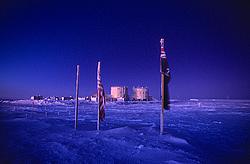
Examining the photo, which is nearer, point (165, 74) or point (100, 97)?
point (165, 74)

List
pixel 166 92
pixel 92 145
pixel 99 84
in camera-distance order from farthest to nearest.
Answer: pixel 99 84 → pixel 166 92 → pixel 92 145

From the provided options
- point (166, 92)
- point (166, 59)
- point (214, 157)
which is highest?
point (166, 59)

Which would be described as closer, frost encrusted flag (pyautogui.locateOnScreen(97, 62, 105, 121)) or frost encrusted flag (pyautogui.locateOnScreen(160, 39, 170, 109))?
frost encrusted flag (pyautogui.locateOnScreen(160, 39, 170, 109))

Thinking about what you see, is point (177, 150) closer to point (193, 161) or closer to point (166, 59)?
point (193, 161)

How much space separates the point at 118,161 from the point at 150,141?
381cm

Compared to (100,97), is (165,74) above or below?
above

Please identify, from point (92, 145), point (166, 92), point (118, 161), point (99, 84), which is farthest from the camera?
point (99, 84)

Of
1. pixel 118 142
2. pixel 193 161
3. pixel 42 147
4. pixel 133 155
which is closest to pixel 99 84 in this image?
pixel 118 142

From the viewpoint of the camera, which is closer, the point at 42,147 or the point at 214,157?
the point at 214,157

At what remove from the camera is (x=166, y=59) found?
40.3 ft

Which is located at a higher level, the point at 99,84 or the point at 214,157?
the point at 99,84

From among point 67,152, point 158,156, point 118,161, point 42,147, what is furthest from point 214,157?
point 42,147

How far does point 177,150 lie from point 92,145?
3.92 meters

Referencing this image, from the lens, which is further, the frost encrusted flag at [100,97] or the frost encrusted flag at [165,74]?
the frost encrusted flag at [100,97]
